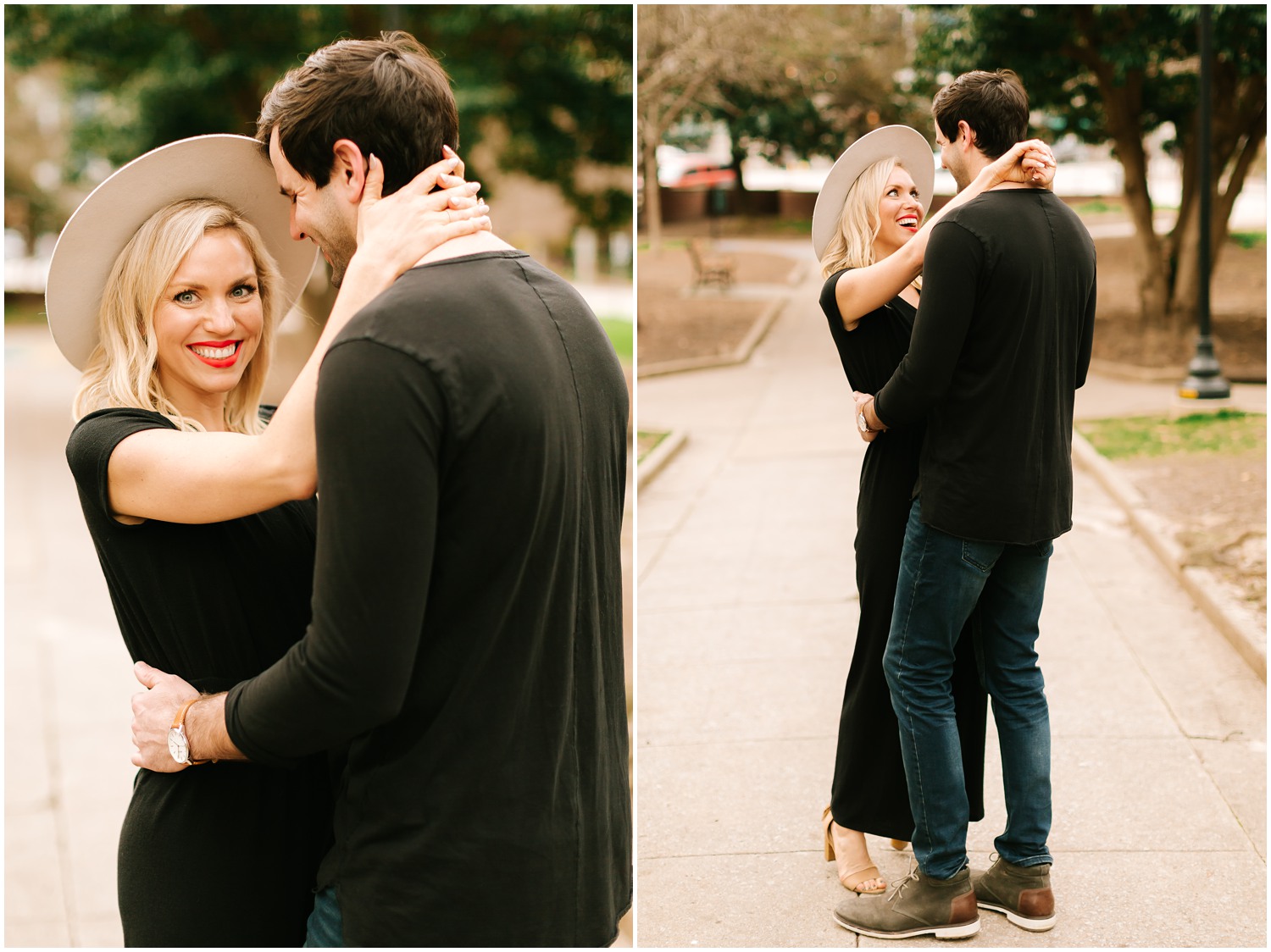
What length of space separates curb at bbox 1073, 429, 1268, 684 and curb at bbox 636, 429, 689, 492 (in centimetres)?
305

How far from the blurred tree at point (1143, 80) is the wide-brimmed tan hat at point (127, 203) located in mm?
9386

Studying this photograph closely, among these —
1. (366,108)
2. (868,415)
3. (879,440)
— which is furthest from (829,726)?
(366,108)

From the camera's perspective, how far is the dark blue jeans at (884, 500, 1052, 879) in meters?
2.94

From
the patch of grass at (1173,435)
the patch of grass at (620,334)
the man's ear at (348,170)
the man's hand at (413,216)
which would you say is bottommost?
the patch of grass at (620,334)

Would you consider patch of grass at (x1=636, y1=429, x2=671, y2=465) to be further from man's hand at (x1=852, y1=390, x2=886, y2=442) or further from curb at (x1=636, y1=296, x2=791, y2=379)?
man's hand at (x1=852, y1=390, x2=886, y2=442)

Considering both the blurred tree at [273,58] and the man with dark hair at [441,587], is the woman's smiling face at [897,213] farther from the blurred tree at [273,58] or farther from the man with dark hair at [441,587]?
the blurred tree at [273,58]

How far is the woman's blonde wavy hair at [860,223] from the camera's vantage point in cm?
283

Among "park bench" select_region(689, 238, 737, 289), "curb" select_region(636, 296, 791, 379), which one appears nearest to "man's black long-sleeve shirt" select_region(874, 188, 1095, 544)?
"curb" select_region(636, 296, 791, 379)

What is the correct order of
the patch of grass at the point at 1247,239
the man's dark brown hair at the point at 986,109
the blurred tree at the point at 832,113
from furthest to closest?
1. the patch of grass at the point at 1247,239
2. the blurred tree at the point at 832,113
3. the man's dark brown hair at the point at 986,109

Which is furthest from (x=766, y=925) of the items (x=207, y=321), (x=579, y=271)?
(x=579, y=271)

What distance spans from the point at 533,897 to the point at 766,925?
1628 mm

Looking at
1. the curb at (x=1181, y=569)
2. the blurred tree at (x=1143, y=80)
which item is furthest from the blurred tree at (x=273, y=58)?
the curb at (x=1181, y=569)

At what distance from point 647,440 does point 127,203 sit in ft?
27.9

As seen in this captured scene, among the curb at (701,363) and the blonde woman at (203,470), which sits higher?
the blonde woman at (203,470)
